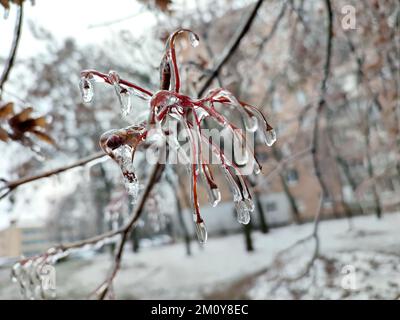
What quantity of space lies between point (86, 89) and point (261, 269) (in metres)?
5.01

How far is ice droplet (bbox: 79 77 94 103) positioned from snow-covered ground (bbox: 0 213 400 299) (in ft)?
6.38

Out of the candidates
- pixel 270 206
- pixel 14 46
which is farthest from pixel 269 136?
pixel 270 206

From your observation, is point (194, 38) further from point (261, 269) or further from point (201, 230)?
point (261, 269)

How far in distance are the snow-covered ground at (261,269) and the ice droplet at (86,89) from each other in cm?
195

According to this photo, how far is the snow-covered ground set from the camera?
2.99 metres

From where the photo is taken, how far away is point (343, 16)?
6.01 ft

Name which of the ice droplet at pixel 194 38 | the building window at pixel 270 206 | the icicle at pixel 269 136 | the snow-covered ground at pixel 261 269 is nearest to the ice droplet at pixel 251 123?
the icicle at pixel 269 136

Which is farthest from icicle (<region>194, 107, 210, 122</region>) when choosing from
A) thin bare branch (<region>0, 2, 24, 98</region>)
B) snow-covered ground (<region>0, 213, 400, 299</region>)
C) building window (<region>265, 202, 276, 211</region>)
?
building window (<region>265, 202, 276, 211</region>)

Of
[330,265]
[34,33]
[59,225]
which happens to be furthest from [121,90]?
[59,225]

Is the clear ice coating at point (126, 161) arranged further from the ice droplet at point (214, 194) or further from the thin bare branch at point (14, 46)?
the thin bare branch at point (14, 46)

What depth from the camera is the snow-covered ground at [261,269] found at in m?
2.99

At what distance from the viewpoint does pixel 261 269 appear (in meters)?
4.92
